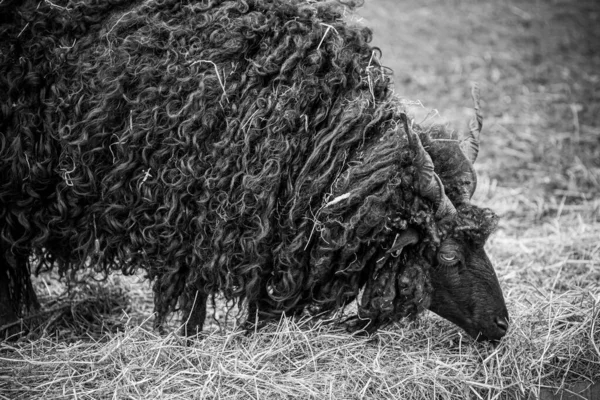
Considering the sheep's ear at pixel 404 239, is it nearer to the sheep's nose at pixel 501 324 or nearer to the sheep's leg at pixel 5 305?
the sheep's nose at pixel 501 324

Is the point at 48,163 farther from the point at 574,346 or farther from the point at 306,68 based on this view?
the point at 574,346

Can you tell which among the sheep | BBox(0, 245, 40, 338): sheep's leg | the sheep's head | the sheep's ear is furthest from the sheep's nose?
BBox(0, 245, 40, 338): sheep's leg

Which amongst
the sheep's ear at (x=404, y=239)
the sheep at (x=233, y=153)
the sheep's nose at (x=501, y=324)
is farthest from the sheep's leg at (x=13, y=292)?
the sheep's nose at (x=501, y=324)

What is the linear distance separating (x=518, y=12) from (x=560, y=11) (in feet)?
2.12

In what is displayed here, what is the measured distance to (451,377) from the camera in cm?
319

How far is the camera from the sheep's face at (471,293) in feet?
11.1

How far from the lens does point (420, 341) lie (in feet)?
11.7

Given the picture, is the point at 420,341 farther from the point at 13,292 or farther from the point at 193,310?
the point at 13,292

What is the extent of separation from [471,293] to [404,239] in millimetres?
582

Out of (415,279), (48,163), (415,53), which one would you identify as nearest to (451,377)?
(415,279)

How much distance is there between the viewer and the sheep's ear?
10.3 ft

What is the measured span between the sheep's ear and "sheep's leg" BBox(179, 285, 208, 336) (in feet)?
3.50

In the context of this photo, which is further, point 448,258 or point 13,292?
point 13,292

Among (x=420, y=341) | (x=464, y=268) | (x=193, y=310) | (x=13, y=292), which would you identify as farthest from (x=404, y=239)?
(x=13, y=292)
